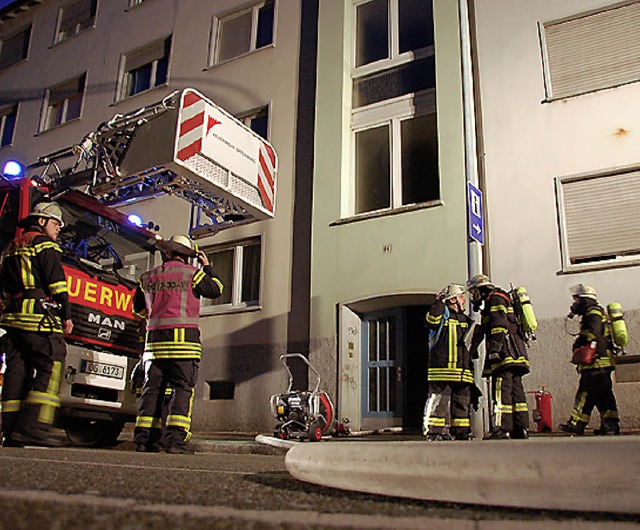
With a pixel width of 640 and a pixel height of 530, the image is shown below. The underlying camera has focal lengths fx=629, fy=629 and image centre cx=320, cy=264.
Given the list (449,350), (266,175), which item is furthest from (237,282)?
(449,350)

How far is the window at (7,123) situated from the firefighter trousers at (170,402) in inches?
594

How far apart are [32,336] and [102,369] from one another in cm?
131

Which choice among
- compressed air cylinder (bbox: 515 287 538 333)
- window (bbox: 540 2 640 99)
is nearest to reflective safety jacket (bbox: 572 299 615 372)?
compressed air cylinder (bbox: 515 287 538 333)

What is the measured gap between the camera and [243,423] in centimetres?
1086

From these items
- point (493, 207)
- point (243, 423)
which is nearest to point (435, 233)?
point (493, 207)

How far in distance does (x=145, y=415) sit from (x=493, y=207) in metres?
6.39

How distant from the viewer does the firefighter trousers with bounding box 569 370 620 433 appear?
7301mm

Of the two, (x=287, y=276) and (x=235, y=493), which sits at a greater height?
(x=287, y=276)

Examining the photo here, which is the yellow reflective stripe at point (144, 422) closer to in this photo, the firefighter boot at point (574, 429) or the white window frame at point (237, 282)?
the firefighter boot at point (574, 429)

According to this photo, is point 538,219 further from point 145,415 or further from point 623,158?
point 145,415

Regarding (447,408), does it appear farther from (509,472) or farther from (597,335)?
(509,472)

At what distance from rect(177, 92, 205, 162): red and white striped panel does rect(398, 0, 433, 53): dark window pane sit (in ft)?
17.6

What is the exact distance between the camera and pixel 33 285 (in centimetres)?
507

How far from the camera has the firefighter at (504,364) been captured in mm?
6852
